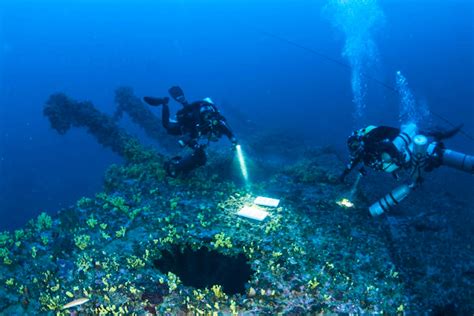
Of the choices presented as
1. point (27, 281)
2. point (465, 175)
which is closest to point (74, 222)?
point (27, 281)

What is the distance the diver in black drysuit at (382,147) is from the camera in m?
7.58

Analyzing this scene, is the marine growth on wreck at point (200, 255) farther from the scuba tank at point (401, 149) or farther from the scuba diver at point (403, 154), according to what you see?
the scuba tank at point (401, 149)

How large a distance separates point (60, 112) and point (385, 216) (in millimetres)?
15909

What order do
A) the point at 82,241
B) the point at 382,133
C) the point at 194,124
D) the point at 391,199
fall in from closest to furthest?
the point at 82,241, the point at 391,199, the point at 382,133, the point at 194,124

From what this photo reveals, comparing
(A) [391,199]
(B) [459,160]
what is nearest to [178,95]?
(A) [391,199]

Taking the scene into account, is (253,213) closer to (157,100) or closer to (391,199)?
(391,199)

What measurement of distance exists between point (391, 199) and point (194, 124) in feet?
18.3

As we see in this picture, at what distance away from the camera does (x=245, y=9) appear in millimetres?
185000

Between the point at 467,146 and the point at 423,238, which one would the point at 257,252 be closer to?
the point at 423,238

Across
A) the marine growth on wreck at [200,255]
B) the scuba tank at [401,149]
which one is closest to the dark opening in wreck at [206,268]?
the marine growth on wreck at [200,255]

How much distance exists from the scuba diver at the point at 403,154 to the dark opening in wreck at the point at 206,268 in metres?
3.87

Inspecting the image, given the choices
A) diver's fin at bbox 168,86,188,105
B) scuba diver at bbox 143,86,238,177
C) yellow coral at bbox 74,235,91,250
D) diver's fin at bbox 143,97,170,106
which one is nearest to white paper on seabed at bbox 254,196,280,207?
scuba diver at bbox 143,86,238,177

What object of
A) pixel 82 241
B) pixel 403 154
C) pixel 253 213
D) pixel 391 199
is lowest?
pixel 82 241

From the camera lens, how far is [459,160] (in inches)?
302
